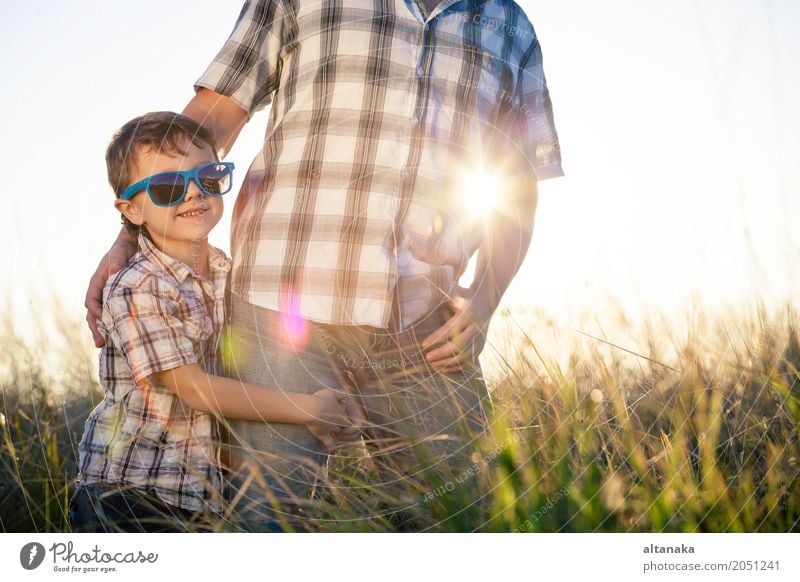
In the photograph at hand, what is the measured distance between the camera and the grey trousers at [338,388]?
178 cm

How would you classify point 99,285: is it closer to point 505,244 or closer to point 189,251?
point 189,251

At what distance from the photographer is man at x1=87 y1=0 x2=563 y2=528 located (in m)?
1.79

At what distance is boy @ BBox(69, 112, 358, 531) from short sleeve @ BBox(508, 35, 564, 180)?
2.93 ft

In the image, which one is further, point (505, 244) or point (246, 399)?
point (505, 244)

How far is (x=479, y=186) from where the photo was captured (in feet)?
6.81

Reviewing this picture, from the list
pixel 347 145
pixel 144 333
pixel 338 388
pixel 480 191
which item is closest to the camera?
pixel 144 333

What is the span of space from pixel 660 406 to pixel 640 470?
21 cm

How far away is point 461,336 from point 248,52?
3.09 feet

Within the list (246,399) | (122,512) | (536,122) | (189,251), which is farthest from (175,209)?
(536,122)

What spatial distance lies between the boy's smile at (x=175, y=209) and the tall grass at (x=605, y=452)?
691mm

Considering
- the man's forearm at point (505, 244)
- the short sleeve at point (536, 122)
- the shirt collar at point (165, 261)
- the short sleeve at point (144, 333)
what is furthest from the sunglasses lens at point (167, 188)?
the short sleeve at point (536, 122)

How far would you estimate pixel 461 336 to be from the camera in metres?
1.97
